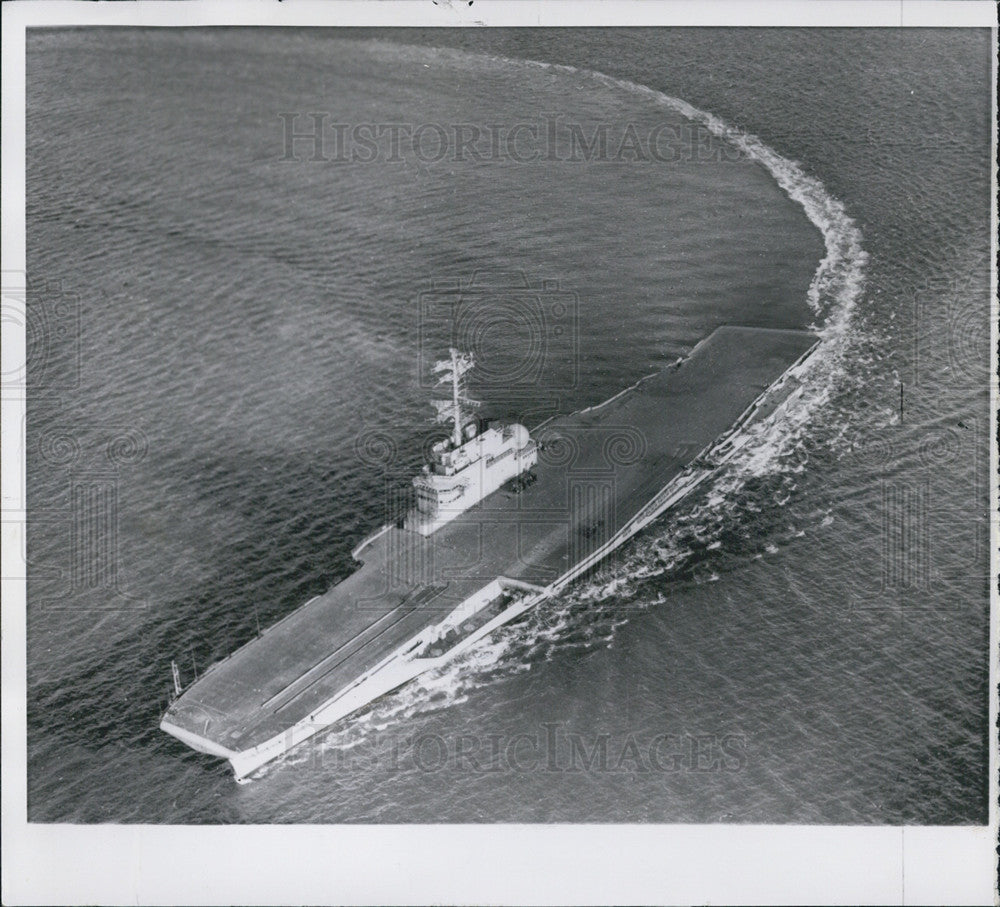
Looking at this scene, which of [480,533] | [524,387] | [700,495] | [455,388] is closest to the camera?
[455,388]

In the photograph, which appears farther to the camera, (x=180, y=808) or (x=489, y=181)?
(x=489, y=181)

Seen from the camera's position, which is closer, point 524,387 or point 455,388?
point 455,388

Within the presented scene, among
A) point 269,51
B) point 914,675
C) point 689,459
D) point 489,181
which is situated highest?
point 269,51

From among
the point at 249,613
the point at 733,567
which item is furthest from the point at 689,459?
the point at 249,613

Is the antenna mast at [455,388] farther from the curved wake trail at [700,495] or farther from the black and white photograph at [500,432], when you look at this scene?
the curved wake trail at [700,495]

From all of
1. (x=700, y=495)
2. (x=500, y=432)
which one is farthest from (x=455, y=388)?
(x=700, y=495)

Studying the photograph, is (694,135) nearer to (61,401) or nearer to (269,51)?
(269,51)

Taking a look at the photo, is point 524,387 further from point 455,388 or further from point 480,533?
point 480,533
